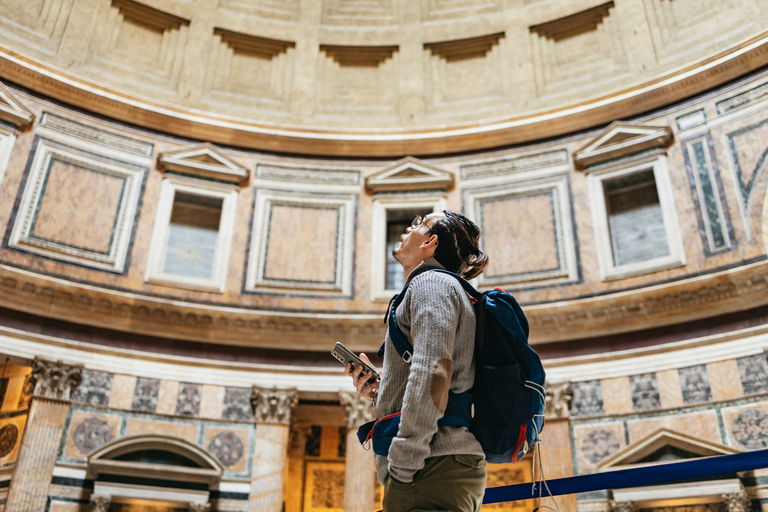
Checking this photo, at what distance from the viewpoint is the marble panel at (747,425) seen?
8969 millimetres

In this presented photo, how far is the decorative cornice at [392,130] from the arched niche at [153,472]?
587 centimetres

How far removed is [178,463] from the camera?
1042 cm

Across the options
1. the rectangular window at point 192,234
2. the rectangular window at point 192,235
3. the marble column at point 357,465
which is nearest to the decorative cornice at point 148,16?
the rectangular window at point 192,234

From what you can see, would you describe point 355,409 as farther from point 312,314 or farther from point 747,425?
point 747,425

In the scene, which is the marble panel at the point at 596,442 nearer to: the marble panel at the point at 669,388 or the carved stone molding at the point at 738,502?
the marble panel at the point at 669,388

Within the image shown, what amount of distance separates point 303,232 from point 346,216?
0.88 m

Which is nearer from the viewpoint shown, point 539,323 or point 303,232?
point 539,323

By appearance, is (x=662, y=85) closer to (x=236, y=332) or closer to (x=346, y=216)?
(x=346, y=216)

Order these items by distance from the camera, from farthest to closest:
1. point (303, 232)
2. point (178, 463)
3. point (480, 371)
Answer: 1. point (303, 232)
2. point (178, 463)
3. point (480, 371)

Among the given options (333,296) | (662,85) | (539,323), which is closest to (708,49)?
(662,85)

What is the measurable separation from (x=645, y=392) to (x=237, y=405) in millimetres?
6529

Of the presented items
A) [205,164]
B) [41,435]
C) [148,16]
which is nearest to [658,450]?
[41,435]

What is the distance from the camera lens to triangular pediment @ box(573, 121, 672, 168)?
11.4 metres

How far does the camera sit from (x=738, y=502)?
28.6 feet
